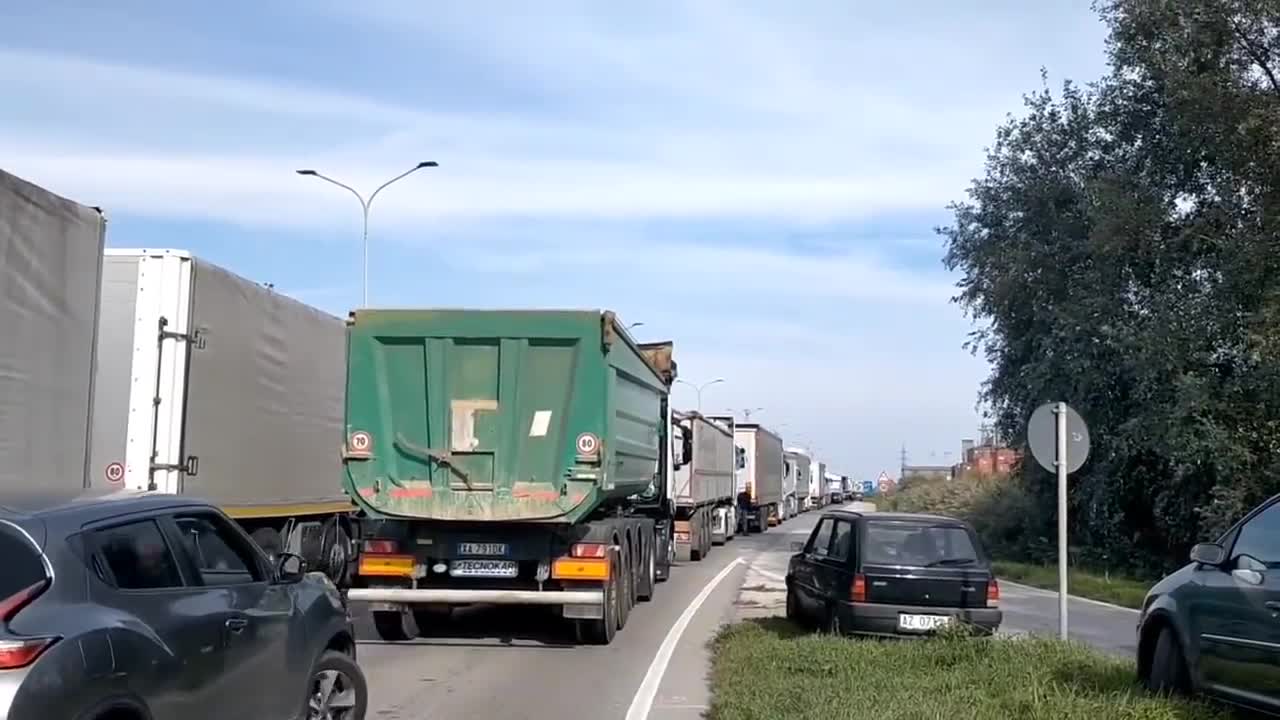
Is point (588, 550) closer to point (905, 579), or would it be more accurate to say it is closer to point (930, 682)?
point (905, 579)

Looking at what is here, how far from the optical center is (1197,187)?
2738 cm

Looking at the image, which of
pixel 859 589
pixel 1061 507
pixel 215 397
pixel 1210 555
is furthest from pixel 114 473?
pixel 1210 555

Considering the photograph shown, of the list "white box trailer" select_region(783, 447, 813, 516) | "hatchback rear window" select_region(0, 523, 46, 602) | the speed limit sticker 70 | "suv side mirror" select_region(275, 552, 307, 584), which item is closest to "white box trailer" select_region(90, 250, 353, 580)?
the speed limit sticker 70

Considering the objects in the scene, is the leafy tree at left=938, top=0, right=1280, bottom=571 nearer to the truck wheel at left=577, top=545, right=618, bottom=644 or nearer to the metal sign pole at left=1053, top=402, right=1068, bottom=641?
the metal sign pole at left=1053, top=402, right=1068, bottom=641

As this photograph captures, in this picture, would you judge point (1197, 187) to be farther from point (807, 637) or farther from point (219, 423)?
point (219, 423)

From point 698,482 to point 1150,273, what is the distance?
10295 millimetres

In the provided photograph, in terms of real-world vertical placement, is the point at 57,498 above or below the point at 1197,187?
below

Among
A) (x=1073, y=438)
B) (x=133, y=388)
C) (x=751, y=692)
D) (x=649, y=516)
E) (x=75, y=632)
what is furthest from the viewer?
(x=649, y=516)

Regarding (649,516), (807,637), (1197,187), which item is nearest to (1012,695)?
(807,637)

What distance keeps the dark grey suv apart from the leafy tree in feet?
64.9

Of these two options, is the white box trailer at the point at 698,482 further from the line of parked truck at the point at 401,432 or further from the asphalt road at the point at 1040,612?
the line of parked truck at the point at 401,432

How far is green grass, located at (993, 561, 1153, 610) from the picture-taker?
2237cm

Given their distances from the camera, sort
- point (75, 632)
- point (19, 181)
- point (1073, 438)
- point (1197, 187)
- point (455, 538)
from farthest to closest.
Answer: point (1197, 187) < point (455, 538) < point (1073, 438) < point (19, 181) < point (75, 632)

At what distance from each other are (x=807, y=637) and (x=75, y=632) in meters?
8.35
